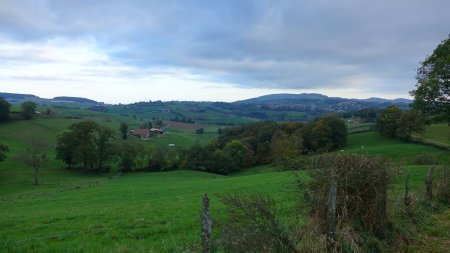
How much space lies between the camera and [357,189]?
905cm

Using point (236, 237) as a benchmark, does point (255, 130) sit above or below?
below

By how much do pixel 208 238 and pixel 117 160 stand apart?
7725 centimetres

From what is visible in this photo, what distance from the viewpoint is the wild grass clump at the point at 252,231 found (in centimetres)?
727

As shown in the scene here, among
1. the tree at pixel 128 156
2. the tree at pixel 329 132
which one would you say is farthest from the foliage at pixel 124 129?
the tree at pixel 329 132

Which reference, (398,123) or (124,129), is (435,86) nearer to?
(398,123)

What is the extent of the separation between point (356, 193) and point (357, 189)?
0.10 metres

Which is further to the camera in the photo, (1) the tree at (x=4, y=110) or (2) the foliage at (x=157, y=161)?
(1) the tree at (x=4, y=110)

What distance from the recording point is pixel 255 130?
337 feet

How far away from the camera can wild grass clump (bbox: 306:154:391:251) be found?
28.6ft

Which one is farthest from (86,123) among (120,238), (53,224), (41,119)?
(120,238)

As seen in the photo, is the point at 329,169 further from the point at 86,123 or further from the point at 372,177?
the point at 86,123

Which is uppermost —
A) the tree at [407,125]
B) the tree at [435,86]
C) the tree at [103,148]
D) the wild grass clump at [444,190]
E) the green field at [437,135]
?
the tree at [435,86]

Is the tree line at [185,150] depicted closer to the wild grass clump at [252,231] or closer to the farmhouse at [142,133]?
the farmhouse at [142,133]

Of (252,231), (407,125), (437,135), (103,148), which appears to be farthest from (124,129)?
(252,231)
